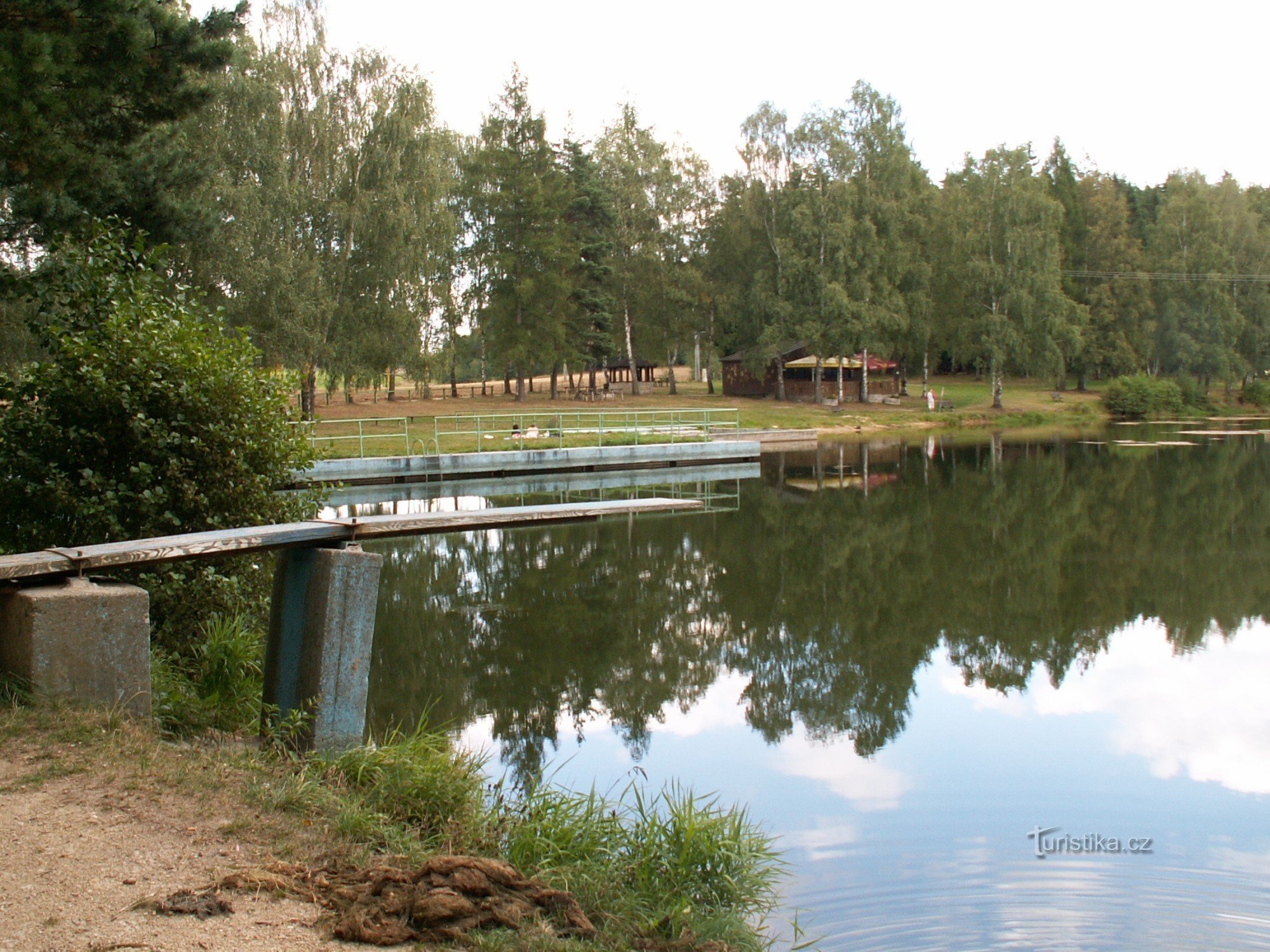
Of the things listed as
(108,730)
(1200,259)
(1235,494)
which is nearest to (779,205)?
(1200,259)

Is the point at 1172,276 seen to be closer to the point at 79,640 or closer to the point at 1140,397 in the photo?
the point at 1140,397

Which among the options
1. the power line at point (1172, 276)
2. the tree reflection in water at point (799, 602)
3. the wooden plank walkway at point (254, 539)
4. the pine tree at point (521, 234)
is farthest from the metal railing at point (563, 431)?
the power line at point (1172, 276)

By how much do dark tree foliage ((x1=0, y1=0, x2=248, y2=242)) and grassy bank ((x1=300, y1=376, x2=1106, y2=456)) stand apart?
74.7 ft

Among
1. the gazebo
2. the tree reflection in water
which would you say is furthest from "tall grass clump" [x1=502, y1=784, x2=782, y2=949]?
the gazebo

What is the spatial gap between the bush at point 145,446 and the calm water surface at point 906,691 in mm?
1938

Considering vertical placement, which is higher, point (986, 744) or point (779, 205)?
point (779, 205)

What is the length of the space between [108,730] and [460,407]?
38.4 meters

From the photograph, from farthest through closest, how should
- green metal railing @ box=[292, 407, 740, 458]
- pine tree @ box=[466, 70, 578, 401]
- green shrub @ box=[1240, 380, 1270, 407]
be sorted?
green shrub @ box=[1240, 380, 1270, 407], pine tree @ box=[466, 70, 578, 401], green metal railing @ box=[292, 407, 740, 458]

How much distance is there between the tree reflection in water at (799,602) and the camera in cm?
828

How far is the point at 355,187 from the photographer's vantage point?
103 ft

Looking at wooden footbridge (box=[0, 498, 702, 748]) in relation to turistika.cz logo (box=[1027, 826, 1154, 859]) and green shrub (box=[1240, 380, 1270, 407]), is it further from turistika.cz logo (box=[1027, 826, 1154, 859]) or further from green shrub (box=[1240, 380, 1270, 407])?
green shrub (box=[1240, 380, 1270, 407])

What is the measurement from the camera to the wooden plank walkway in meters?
4.61

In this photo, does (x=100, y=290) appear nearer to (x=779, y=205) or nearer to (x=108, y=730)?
(x=108, y=730)

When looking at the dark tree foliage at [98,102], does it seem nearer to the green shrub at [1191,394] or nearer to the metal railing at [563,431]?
the metal railing at [563,431]
